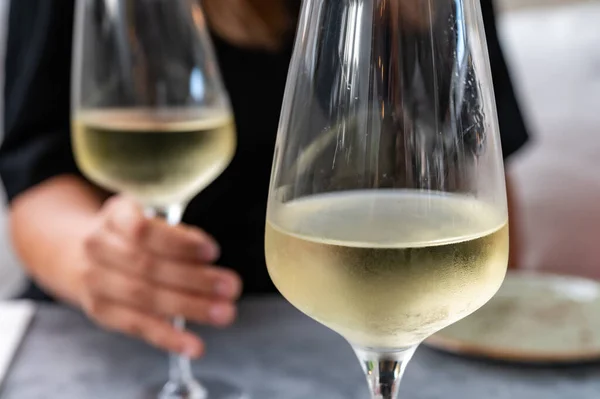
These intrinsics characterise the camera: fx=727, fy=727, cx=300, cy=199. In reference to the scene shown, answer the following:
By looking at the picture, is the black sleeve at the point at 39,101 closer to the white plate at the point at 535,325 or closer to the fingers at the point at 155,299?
the fingers at the point at 155,299

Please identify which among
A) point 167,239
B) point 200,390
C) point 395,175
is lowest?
point 200,390

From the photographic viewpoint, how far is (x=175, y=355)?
2.03 ft

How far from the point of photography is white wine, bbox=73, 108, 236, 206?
61 centimetres

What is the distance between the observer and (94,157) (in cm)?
62

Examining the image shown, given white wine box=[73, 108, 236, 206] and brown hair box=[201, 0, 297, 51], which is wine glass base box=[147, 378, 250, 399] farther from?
brown hair box=[201, 0, 297, 51]

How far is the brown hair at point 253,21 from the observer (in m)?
0.98

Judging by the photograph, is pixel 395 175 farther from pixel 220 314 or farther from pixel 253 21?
pixel 253 21

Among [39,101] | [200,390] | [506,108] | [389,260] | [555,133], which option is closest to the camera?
[389,260]

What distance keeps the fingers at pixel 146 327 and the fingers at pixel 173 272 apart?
36mm

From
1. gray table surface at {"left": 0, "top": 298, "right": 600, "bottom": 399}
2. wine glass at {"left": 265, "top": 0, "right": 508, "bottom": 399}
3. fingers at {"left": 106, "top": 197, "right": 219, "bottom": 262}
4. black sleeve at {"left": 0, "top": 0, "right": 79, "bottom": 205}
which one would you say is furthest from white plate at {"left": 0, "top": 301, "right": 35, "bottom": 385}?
wine glass at {"left": 265, "top": 0, "right": 508, "bottom": 399}

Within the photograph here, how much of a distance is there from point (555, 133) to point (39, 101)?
107cm

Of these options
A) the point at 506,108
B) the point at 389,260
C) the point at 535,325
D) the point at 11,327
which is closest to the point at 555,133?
the point at 506,108

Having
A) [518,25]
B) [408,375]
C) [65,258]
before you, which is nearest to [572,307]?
[408,375]

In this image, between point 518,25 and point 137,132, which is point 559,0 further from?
point 137,132
